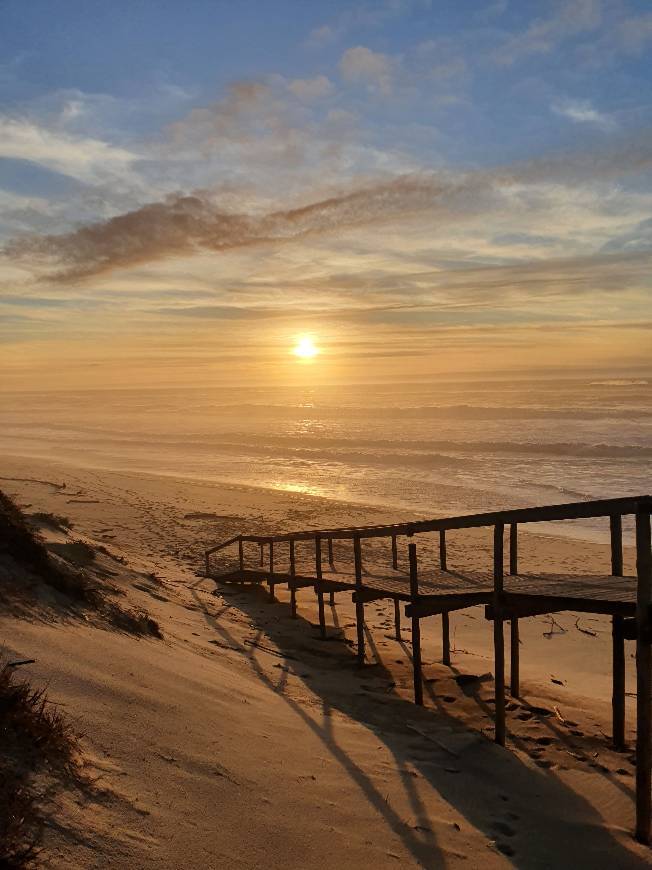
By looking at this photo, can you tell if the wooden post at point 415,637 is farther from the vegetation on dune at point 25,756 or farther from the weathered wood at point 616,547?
the vegetation on dune at point 25,756

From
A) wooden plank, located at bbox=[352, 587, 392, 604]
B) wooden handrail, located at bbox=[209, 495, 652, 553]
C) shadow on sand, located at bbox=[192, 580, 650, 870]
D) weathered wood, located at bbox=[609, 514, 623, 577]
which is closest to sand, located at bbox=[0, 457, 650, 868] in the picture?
shadow on sand, located at bbox=[192, 580, 650, 870]

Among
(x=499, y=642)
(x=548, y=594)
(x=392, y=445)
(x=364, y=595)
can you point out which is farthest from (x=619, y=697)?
(x=392, y=445)

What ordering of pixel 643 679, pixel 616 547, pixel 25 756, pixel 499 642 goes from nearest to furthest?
pixel 25 756
pixel 643 679
pixel 499 642
pixel 616 547

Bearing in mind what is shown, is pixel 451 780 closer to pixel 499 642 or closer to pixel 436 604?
pixel 499 642

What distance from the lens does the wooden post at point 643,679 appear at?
19.2ft

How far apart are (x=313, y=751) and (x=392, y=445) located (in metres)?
38.0

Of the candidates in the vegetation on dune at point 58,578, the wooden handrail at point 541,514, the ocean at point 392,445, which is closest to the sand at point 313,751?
the vegetation on dune at point 58,578

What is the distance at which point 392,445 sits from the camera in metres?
44.0

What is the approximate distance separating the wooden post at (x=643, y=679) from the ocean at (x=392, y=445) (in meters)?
16.6

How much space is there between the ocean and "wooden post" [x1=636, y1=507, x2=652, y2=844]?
16.6m

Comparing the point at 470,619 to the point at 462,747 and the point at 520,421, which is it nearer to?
the point at 462,747

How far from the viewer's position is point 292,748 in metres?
6.14

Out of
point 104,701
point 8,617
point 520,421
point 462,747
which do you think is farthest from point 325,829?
point 520,421

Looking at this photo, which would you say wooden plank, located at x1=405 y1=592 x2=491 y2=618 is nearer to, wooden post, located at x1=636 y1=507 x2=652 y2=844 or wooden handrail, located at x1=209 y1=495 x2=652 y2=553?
wooden handrail, located at x1=209 y1=495 x2=652 y2=553
